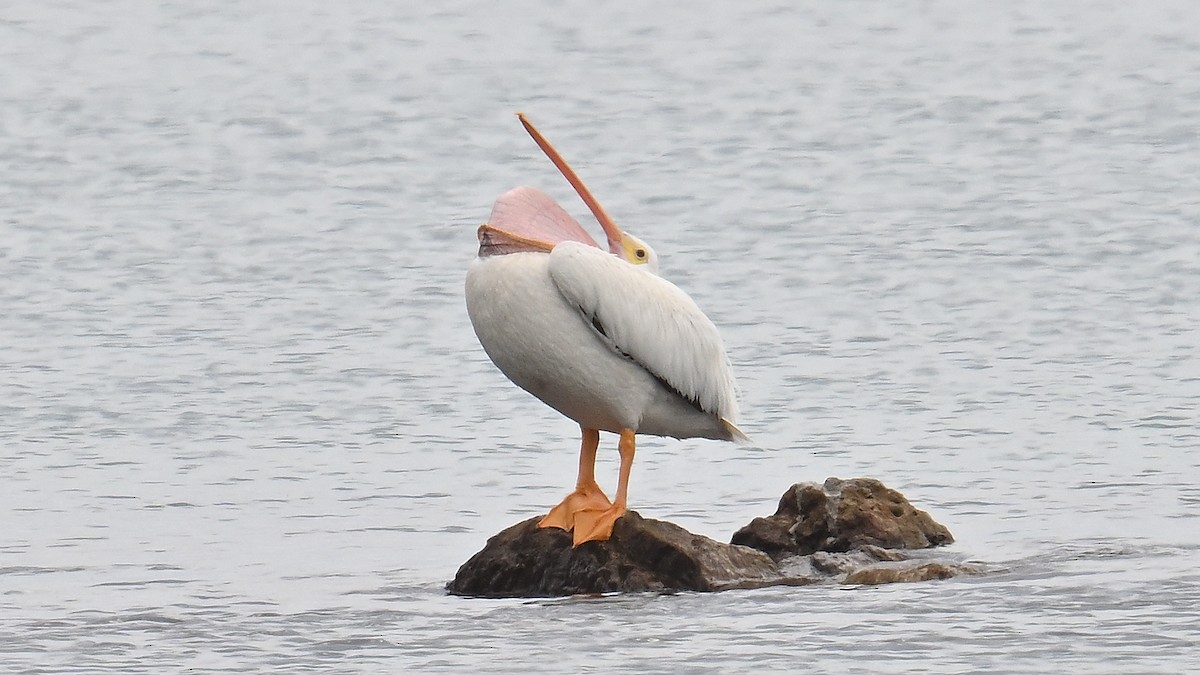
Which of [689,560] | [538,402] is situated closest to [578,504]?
[689,560]

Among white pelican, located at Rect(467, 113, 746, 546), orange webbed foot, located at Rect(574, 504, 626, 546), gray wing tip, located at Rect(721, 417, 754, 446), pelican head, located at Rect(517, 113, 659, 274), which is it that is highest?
pelican head, located at Rect(517, 113, 659, 274)

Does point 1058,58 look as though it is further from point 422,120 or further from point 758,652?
point 758,652

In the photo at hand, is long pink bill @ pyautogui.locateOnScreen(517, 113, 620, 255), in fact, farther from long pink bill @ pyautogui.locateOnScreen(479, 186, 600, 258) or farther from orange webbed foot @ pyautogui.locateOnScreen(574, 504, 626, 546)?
orange webbed foot @ pyautogui.locateOnScreen(574, 504, 626, 546)

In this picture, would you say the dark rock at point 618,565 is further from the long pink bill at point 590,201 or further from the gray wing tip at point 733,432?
the long pink bill at point 590,201

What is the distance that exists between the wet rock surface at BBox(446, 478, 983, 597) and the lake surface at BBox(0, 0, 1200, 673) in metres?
0.12

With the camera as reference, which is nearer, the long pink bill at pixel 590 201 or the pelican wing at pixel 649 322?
the pelican wing at pixel 649 322

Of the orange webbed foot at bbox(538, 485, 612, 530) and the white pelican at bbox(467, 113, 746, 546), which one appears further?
the orange webbed foot at bbox(538, 485, 612, 530)

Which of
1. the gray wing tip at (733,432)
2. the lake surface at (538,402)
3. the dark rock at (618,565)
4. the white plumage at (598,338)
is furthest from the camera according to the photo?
the gray wing tip at (733,432)

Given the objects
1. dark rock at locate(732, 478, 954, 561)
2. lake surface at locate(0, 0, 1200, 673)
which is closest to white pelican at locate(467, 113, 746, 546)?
dark rock at locate(732, 478, 954, 561)

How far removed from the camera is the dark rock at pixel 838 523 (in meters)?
7.18

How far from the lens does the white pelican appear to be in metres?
6.66

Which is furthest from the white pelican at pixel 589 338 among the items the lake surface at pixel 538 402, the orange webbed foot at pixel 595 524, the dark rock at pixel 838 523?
the lake surface at pixel 538 402

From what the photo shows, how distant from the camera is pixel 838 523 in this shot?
719 centimetres

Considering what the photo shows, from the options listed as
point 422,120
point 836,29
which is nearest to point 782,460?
point 422,120
